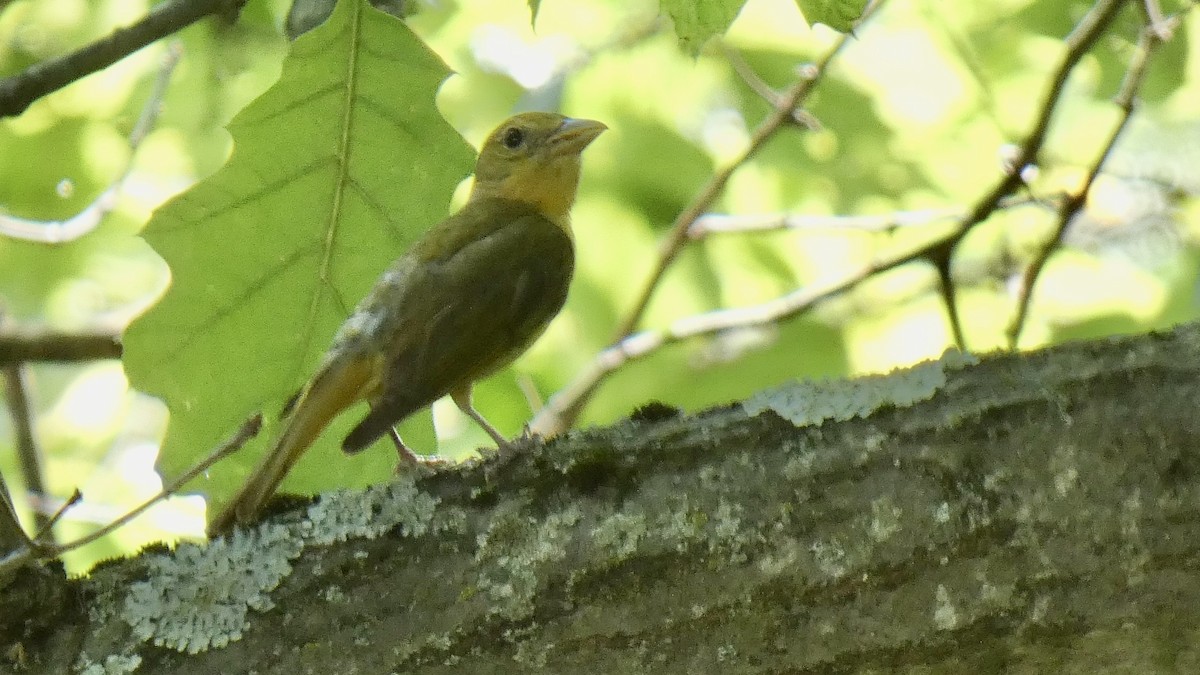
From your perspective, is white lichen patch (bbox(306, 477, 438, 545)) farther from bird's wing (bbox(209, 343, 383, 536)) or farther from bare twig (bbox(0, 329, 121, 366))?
bare twig (bbox(0, 329, 121, 366))

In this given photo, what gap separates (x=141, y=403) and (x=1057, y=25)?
417cm

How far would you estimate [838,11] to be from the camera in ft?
7.68

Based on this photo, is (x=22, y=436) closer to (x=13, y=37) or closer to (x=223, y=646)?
(x=13, y=37)

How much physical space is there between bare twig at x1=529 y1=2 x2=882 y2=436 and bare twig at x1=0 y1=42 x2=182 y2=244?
162 cm

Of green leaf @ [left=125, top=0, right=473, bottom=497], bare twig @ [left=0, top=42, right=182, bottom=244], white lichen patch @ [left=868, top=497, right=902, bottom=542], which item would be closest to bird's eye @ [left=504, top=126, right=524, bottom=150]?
bare twig @ [left=0, top=42, right=182, bottom=244]

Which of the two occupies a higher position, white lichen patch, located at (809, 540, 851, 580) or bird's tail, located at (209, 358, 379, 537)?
bird's tail, located at (209, 358, 379, 537)

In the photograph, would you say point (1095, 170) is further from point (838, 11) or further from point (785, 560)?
point (785, 560)

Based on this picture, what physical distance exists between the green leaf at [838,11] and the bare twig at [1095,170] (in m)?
1.45

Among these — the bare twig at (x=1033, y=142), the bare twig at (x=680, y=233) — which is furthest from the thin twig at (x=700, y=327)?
the bare twig at (x=1033, y=142)

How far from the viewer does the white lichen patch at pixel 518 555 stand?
2.03 m

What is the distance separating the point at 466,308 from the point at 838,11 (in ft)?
3.81

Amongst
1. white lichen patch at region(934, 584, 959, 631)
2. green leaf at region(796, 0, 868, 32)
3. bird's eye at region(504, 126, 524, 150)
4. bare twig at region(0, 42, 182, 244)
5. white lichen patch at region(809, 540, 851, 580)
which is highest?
bare twig at region(0, 42, 182, 244)

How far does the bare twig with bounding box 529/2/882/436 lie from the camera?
407 cm

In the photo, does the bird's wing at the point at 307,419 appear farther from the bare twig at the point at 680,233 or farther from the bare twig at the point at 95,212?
the bare twig at the point at 95,212
